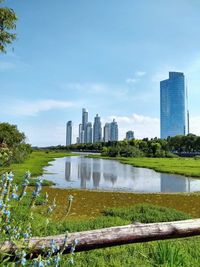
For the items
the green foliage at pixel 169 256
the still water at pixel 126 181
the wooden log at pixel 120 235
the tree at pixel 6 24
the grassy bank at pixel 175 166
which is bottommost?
the still water at pixel 126 181

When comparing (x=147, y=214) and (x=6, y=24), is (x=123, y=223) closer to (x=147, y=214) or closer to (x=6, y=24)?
(x=147, y=214)

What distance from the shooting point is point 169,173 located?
3959cm

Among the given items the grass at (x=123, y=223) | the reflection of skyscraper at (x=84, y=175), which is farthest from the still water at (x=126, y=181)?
the grass at (x=123, y=223)

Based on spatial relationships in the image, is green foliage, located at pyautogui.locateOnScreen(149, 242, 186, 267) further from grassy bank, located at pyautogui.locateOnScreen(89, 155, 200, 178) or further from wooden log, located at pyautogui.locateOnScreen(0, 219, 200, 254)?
grassy bank, located at pyautogui.locateOnScreen(89, 155, 200, 178)

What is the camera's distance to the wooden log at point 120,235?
3.50 m

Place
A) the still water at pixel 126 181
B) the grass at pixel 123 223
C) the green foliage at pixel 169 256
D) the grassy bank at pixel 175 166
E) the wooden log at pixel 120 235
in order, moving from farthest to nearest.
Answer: the grassy bank at pixel 175 166, the still water at pixel 126 181, the grass at pixel 123 223, the green foliage at pixel 169 256, the wooden log at pixel 120 235

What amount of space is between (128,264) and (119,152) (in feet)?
308

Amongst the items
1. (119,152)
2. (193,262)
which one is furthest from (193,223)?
(119,152)

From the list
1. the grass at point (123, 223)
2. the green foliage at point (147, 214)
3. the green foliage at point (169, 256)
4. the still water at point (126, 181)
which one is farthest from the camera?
the still water at point (126, 181)

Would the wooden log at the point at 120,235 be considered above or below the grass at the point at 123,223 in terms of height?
above

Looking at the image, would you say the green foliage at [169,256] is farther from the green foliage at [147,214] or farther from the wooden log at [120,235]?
the green foliage at [147,214]

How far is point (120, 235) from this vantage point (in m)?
3.81

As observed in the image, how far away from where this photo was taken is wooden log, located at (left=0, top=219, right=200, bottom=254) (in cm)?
350

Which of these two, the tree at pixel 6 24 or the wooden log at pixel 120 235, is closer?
the wooden log at pixel 120 235
